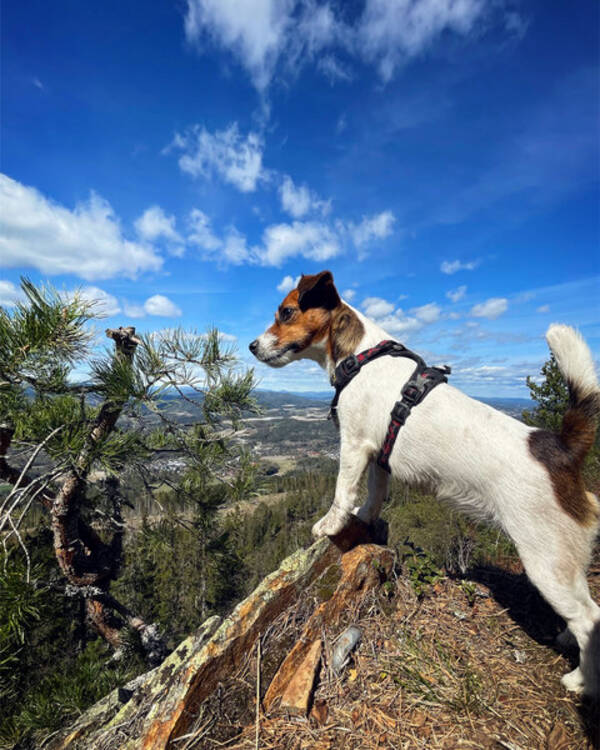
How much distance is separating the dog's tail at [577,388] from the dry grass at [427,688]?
169cm

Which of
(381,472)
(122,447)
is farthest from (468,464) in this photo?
(122,447)

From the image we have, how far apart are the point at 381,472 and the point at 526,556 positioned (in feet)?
4.95

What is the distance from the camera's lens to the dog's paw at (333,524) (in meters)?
3.20

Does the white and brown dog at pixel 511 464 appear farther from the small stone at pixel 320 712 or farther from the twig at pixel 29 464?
the twig at pixel 29 464

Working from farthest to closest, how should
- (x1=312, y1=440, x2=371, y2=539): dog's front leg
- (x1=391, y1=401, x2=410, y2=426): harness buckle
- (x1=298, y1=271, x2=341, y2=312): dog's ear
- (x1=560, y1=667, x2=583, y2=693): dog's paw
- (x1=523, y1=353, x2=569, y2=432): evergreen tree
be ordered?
(x1=523, y1=353, x2=569, y2=432): evergreen tree, (x1=298, y1=271, x2=341, y2=312): dog's ear, (x1=312, y1=440, x2=371, y2=539): dog's front leg, (x1=391, y1=401, x2=410, y2=426): harness buckle, (x1=560, y1=667, x2=583, y2=693): dog's paw

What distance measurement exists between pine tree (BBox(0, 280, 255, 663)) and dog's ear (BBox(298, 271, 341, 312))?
110cm

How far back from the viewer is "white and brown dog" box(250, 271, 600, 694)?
7.41 feet

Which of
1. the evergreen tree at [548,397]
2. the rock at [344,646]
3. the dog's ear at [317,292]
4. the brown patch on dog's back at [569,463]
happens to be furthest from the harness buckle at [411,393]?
the evergreen tree at [548,397]

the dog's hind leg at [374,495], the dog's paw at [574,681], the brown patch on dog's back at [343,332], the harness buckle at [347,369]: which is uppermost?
the brown patch on dog's back at [343,332]

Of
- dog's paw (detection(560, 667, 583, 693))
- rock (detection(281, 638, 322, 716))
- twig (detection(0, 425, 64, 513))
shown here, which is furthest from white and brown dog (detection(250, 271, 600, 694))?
twig (detection(0, 425, 64, 513))

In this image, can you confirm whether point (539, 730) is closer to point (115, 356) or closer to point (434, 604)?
point (434, 604)

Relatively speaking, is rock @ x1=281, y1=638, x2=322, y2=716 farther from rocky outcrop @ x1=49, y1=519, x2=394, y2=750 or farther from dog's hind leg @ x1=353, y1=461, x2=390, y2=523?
dog's hind leg @ x1=353, y1=461, x2=390, y2=523

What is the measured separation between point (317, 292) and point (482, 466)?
232 centimetres

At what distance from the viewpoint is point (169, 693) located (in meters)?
2.10
